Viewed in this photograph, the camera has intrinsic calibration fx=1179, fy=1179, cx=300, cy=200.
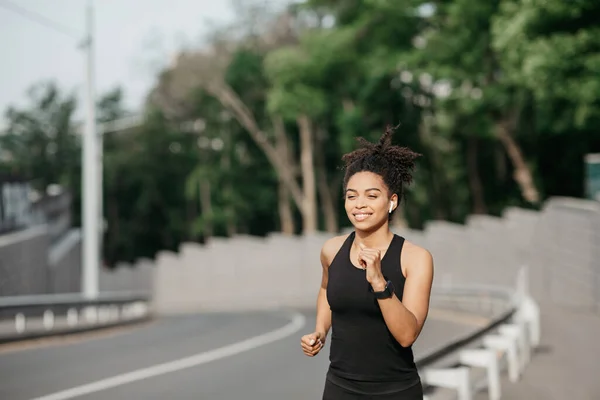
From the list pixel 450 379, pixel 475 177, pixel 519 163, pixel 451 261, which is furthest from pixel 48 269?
pixel 450 379

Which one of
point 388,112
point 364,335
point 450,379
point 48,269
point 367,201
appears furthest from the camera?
point 388,112

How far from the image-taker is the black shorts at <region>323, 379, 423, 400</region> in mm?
4707

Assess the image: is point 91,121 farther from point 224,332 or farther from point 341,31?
point 341,31

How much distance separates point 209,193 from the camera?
9050 centimetres

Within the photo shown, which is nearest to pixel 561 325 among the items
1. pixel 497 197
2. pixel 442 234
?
pixel 442 234

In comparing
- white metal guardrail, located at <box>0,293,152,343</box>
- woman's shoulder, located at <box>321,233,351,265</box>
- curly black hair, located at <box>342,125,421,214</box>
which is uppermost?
curly black hair, located at <box>342,125,421,214</box>

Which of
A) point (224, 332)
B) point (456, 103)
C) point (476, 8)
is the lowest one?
point (224, 332)

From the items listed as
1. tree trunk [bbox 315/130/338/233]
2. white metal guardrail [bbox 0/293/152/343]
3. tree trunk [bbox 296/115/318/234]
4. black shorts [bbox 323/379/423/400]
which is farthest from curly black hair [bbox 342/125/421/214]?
tree trunk [bbox 315/130/338/233]

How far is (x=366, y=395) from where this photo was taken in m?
4.71

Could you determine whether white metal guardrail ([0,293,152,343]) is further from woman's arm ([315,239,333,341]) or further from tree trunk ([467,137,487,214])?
tree trunk ([467,137,487,214])

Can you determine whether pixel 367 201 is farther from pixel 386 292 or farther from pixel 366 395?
pixel 366 395

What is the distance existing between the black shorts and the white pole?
28.6 metres

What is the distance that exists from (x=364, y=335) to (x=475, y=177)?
57.9 metres

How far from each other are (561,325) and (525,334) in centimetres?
706
